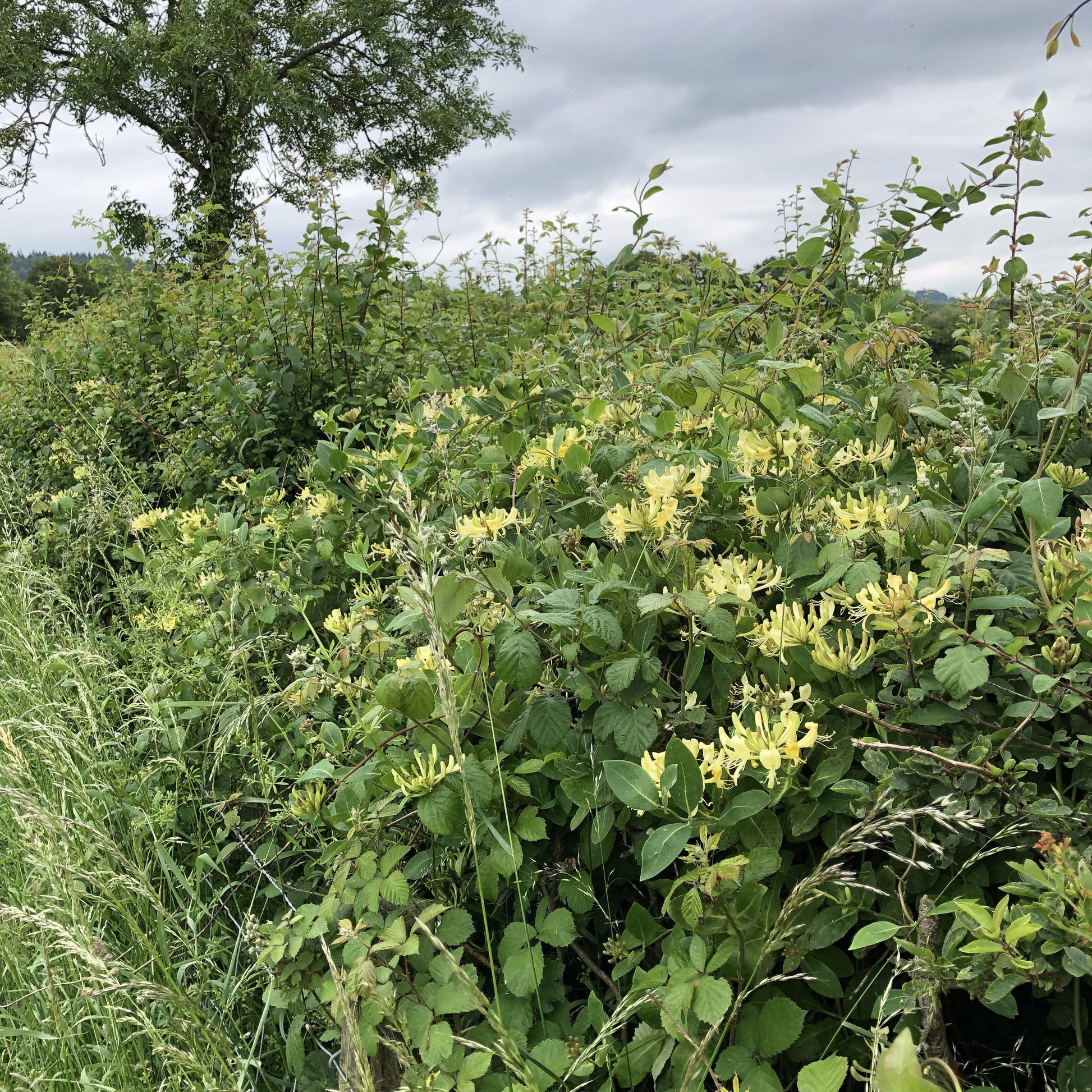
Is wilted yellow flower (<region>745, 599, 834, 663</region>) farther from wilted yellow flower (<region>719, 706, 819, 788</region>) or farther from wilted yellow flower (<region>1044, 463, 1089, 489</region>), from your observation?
wilted yellow flower (<region>1044, 463, 1089, 489</region>)

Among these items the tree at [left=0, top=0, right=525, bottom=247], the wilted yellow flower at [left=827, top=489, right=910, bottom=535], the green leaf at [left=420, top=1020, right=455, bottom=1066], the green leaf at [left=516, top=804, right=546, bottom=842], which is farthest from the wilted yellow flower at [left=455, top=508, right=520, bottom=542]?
the tree at [left=0, top=0, right=525, bottom=247]

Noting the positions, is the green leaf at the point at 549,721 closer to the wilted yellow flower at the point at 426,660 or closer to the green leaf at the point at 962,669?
the wilted yellow flower at the point at 426,660

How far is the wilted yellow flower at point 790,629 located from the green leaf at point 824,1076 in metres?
0.53

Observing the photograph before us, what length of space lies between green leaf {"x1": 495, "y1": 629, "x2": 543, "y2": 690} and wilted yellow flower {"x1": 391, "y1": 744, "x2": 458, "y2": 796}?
0.48 feet

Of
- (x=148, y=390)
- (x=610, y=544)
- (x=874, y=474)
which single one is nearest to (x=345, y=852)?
(x=610, y=544)

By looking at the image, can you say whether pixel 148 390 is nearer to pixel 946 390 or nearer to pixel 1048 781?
pixel 946 390

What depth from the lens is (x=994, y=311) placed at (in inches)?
100

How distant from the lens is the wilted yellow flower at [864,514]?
1.35 m

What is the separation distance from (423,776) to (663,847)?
16.0 inches

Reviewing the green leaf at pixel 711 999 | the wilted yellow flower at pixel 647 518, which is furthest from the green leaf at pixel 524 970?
the wilted yellow flower at pixel 647 518

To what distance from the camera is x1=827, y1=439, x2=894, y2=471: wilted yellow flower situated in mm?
1497

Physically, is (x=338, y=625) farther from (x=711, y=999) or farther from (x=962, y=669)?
(x=962, y=669)

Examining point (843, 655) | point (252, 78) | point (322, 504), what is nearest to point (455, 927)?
point (843, 655)

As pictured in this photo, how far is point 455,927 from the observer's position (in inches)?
51.9
